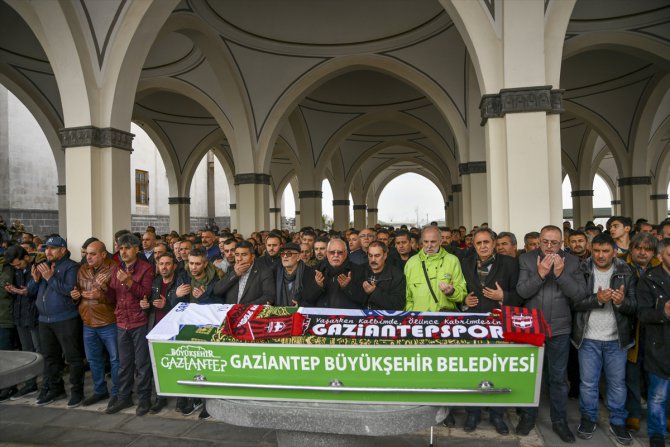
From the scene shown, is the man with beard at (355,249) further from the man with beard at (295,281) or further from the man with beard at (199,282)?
the man with beard at (199,282)

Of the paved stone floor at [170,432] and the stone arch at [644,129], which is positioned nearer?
the paved stone floor at [170,432]

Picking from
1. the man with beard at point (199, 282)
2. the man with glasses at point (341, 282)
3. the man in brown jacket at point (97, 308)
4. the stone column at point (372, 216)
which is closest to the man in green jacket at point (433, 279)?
the man with glasses at point (341, 282)

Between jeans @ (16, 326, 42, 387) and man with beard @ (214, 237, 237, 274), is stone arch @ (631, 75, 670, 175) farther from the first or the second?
jeans @ (16, 326, 42, 387)

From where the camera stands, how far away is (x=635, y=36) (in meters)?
9.62

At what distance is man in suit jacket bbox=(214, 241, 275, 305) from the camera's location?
12.3ft

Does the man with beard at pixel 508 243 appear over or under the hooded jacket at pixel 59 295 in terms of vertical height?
over

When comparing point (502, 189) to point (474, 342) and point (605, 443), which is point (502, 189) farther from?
point (474, 342)

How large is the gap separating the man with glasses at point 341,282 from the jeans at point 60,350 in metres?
2.49

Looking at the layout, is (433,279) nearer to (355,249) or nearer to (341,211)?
(355,249)

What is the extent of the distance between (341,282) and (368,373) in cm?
121

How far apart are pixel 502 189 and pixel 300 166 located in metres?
11.3

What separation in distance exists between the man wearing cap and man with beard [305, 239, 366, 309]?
94.9 inches

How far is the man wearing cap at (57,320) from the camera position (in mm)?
4227

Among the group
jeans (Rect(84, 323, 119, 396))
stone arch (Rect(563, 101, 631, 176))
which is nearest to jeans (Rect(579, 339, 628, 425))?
jeans (Rect(84, 323, 119, 396))
